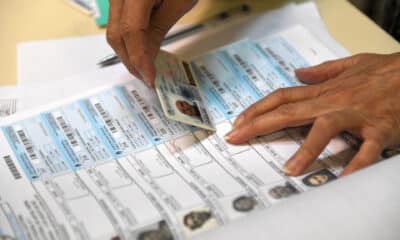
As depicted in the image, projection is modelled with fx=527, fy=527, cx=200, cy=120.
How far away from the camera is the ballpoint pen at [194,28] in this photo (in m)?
0.71

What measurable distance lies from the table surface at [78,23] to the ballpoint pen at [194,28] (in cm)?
1

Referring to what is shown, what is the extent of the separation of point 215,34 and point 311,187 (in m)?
0.31

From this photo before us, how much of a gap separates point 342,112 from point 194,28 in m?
0.28

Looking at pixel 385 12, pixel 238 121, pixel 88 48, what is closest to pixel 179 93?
pixel 238 121

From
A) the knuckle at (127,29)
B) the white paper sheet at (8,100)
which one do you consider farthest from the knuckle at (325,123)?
the white paper sheet at (8,100)

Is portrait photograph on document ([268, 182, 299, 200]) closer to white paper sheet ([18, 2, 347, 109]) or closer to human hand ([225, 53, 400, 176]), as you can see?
human hand ([225, 53, 400, 176])

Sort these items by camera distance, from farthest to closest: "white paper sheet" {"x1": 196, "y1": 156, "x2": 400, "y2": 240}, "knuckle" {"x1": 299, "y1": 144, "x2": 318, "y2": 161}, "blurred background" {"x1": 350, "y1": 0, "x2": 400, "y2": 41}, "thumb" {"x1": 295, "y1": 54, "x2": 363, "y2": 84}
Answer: "blurred background" {"x1": 350, "y1": 0, "x2": 400, "y2": 41} → "thumb" {"x1": 295, "y1": 54, "x2": 363, "y2": 84} → "knuckle" {"x1": 299, "y1": 144, "x2": 318, "y2": 161} → "white paper sheet" {"x1": 196, "y1": 156, "x2": 400, "y2": 240}

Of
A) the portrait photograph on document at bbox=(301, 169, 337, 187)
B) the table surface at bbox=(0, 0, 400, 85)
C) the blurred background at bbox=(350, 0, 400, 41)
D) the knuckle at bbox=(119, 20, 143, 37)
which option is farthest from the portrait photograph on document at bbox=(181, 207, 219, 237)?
the blurred background at bbox=(350, 0, 400, 41)

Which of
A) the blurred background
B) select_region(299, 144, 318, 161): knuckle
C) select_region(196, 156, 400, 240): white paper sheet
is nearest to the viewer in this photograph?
select_region(196, 156, 400, 240): white paper sheet

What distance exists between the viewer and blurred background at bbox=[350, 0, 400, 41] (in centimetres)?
98

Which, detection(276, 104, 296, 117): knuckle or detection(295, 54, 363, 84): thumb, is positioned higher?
detection(295, 54, 363, 84): thumb

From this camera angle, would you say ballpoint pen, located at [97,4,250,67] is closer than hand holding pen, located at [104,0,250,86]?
No

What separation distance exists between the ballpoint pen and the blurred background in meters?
0.33

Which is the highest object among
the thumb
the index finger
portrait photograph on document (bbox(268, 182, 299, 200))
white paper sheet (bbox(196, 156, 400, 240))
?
→ the index finger
